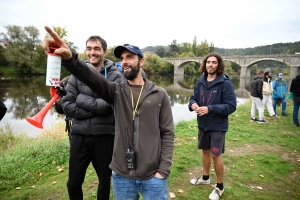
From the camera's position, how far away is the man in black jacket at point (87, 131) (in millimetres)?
2398

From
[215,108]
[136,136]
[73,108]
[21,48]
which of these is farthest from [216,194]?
[21,48]

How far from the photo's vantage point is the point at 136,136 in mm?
1876

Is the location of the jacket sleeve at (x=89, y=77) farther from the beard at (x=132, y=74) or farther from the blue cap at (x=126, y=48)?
the blue cap at (x=126, y=48)

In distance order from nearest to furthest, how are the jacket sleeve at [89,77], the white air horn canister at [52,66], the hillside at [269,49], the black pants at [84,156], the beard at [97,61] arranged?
the white air horn canister at [52,66], the jacket sleeve at [89,77], the black pants at [84,156], the beard at [97,61], the hillside at [269,49]

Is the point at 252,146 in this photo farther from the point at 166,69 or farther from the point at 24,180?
the point at 166,69

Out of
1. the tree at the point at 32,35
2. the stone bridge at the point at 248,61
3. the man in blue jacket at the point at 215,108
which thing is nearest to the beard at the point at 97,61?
the man in blue jacket at the point at 215,108

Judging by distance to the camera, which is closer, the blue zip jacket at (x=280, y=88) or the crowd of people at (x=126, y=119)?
the crowd of people at (x=126, y=119)

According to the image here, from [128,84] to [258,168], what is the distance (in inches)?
150

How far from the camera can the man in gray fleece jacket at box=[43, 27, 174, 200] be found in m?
1.86

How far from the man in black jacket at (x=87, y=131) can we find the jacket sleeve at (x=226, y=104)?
151cm

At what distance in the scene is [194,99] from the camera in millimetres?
3547

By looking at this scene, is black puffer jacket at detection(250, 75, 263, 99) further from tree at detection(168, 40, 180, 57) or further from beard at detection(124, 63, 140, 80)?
tree at detection(168, 40, 180, 57)

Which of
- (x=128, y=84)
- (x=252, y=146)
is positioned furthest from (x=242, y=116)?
(x=128, y=84)

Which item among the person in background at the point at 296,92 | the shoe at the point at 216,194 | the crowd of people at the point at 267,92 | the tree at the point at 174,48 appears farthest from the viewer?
the tree at the point at 174,48
